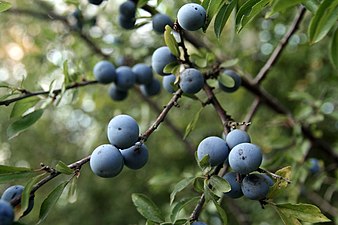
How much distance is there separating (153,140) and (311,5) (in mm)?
1707

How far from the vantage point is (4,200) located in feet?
1.66

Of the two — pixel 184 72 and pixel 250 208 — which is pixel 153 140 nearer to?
pixel 250 208

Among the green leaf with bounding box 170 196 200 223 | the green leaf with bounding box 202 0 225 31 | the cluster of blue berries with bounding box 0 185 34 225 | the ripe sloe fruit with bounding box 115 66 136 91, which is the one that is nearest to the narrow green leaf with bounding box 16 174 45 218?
the cluster of blue berries with bounding box 0 185 34 225

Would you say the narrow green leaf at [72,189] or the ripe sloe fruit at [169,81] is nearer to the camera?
the narrow green leaf at [72,189]

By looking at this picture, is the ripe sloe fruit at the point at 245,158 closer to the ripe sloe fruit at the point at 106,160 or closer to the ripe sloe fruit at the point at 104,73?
the ripe sloe fruit at the point at 106,160

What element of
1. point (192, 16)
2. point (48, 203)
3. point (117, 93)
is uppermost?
point (192, 16)

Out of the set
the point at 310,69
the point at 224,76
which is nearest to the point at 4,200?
the point at 224,76

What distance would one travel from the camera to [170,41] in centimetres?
65

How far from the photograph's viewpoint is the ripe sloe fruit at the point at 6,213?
457 millimetres

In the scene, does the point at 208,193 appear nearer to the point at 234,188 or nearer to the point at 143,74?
the point at 234,188

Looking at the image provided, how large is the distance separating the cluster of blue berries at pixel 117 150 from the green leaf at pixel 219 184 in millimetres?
107

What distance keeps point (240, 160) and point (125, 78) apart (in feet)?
1.45

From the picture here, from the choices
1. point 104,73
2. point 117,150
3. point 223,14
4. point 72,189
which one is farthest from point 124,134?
point 104,73

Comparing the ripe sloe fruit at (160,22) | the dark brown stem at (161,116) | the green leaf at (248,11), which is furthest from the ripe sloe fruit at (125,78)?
the green leaf at (248,11)
